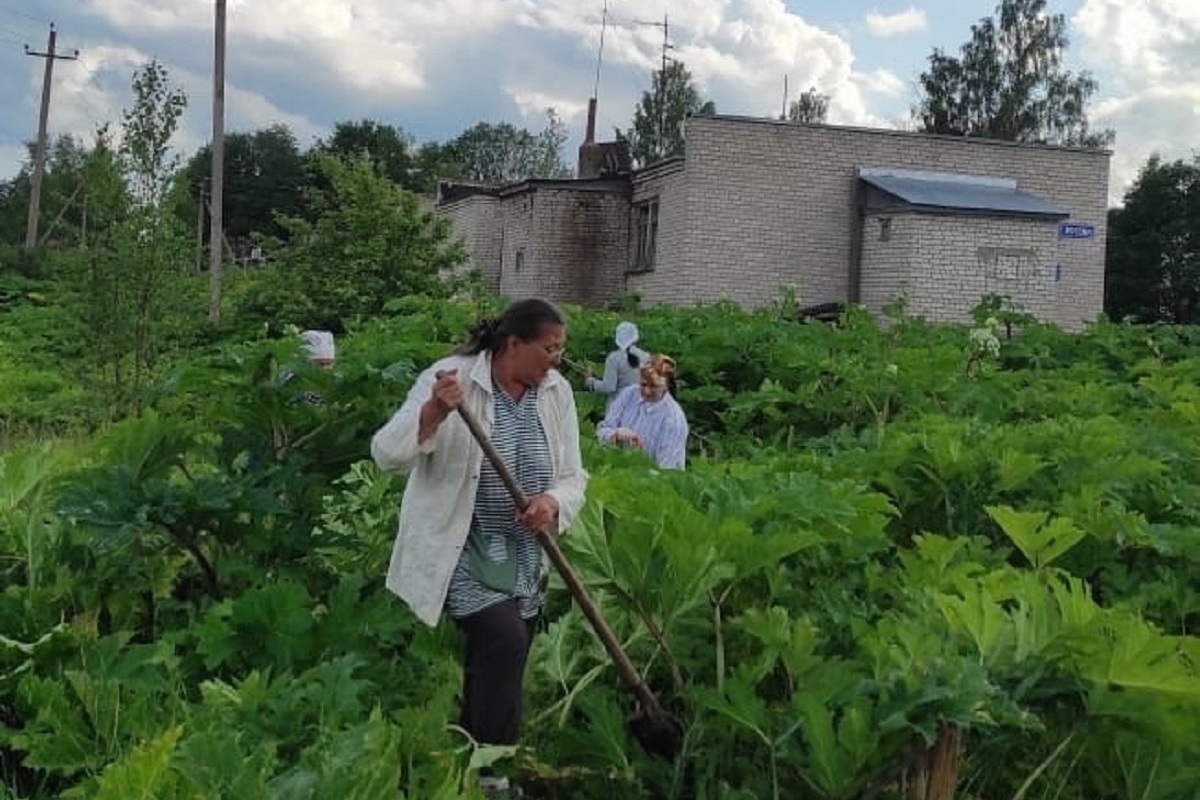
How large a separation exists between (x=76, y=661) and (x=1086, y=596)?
302 centimetres

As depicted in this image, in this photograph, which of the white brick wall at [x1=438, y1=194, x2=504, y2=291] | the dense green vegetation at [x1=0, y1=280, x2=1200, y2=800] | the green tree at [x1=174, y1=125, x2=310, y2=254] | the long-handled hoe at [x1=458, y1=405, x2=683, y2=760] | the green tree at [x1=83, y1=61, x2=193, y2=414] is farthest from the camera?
the green tree at [x1=174, y1=125, x2=310, y2=254]

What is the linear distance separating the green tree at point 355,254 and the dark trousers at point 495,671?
1915cm

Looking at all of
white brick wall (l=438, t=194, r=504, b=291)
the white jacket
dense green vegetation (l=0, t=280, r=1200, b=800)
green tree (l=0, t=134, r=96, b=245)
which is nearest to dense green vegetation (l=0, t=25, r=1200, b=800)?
dense green vegetation (l=0, t=280, r=1200, b=800)

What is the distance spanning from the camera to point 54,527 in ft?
17.0

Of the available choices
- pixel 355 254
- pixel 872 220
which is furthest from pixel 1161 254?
pixel 355 254

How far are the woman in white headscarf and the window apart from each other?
19764 mm

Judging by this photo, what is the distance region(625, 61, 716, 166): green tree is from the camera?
60438 millimetres

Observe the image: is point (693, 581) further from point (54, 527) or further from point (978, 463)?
point (54, 527)

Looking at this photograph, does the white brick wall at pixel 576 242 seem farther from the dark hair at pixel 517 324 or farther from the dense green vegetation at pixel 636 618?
the dark hair at pixel 517 324

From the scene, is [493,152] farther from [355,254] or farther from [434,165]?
[355,254]

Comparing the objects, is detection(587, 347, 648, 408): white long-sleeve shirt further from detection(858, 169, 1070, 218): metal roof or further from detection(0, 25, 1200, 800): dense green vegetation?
detection(858, 169, 1070, 218): metal roof

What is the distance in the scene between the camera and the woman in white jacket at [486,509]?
152 inches

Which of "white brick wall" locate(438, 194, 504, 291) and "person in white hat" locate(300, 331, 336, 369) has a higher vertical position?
"white brick wall" locate(438, 194, 504, 291)

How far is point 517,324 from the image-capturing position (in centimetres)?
394
